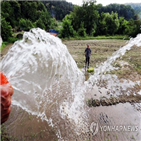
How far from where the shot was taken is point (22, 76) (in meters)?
5.06

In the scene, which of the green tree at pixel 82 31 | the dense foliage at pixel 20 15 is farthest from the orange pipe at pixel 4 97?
the green tree at pixel 82 31

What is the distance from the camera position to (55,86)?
512cm

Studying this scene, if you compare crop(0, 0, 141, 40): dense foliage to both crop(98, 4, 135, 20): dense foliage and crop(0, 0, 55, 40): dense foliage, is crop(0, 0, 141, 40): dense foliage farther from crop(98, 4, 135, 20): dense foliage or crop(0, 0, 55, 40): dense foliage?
crop(98, 4, 135, 20): dense foliage

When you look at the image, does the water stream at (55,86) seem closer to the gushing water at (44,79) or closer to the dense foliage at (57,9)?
the gushing water at (44,79)

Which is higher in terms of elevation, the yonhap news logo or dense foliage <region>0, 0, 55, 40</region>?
dense foliage <region>0, 0, 55, 40</region>

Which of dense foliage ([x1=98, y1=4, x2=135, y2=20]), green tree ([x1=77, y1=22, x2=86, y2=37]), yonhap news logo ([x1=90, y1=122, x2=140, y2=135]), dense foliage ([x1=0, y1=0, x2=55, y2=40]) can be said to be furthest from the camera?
dense foliage ([x1=98, y1=4, x2=135, y2=20])

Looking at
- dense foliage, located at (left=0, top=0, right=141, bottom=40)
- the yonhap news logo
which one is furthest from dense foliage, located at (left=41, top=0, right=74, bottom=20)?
the yonhap news logo

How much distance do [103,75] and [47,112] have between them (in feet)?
12.0

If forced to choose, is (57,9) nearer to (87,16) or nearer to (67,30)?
(87,16)

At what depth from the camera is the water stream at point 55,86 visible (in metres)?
3.51

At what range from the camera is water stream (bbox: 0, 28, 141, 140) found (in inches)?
138

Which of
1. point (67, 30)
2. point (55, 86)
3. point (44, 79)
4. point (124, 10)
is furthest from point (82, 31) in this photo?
point (124, 10)

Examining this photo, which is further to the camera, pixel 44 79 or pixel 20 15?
pixel 20 15

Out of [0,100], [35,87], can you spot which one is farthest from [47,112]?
[0,100]
